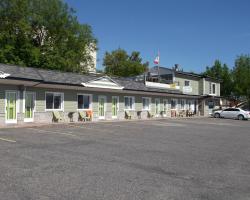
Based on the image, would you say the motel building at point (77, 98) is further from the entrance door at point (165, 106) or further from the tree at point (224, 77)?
the tree at point (224, 77)

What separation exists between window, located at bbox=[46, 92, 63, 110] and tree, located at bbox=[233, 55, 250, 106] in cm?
4635

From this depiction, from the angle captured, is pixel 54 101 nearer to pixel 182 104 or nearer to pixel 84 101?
pixel 84 101

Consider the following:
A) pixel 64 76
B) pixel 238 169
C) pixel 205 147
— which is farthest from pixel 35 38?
pixel 238 169

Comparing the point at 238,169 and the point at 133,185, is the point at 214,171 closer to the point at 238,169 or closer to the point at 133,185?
the point at 238,169

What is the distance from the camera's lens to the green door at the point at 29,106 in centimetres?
2255

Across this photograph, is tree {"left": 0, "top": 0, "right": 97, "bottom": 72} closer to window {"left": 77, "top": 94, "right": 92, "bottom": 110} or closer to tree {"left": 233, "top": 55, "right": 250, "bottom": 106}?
window {"left": 77, "top": 94, "right": 92, "bottom": 110}

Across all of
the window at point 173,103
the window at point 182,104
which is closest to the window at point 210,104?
the window at point 182,104

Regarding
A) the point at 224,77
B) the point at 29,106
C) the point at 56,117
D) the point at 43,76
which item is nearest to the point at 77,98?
the point at 56,117

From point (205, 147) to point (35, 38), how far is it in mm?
38154

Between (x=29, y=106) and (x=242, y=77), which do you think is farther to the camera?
(x=242, y=77)

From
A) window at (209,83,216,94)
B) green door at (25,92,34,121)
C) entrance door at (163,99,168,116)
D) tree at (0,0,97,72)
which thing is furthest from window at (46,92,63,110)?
window at (209,83,216,94)

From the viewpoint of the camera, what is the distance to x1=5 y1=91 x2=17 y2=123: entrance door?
69.9ft

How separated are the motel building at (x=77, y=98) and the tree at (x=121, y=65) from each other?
96.5 ft

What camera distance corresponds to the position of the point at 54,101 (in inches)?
970
